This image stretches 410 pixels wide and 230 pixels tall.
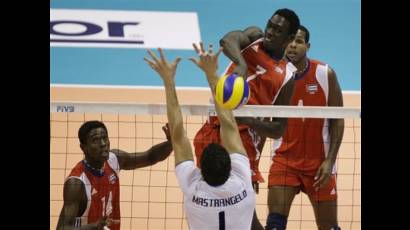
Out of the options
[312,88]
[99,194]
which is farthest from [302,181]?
[99,194]

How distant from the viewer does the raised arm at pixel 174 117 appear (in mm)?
6754

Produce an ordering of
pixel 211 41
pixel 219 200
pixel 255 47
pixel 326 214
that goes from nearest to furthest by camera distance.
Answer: pixel 219 200 < pixel 255 47 < pixel 326 214 < pixel 211 41

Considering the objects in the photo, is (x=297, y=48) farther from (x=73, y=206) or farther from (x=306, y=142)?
(x=73, y=206)

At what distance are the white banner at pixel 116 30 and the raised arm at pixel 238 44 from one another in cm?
710

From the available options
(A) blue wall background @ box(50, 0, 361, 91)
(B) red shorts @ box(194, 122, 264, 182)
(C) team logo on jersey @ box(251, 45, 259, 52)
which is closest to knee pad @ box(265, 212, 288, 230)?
(B) red shorts @ box(194, 122, 264, 182)

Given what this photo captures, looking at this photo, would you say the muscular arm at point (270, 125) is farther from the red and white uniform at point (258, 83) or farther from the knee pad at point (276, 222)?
the knee pad at point (276, 222)

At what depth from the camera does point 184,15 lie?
16.4 m

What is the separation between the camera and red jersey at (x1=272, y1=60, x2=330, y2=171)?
30.3 ft

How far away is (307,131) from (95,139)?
247 centimetres

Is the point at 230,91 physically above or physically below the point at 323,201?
above

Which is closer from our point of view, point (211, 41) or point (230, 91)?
point (230, 91)

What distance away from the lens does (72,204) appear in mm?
8008

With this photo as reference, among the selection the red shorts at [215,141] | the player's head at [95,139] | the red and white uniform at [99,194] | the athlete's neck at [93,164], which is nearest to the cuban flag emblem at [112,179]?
the red and white uniform at [99,194]
